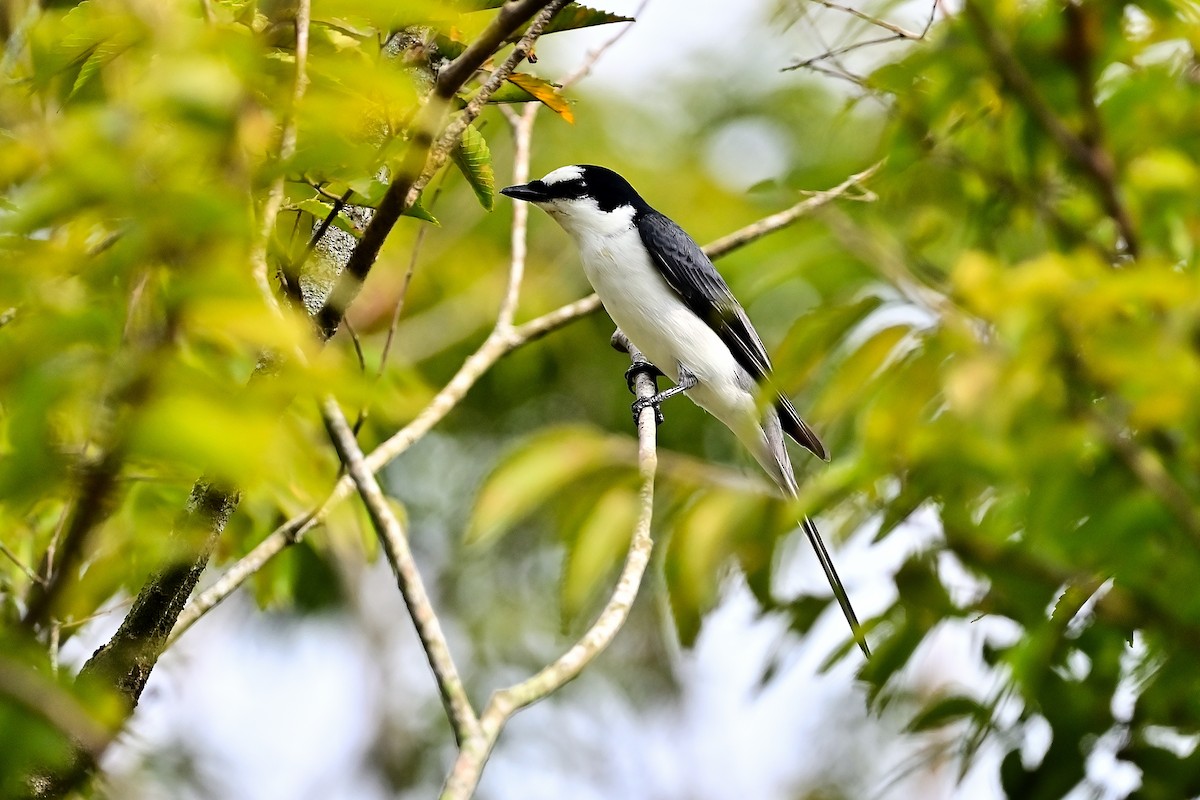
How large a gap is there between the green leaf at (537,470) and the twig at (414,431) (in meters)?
0.23

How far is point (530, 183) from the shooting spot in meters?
4.88

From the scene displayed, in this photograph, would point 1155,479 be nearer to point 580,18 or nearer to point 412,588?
point 412,588

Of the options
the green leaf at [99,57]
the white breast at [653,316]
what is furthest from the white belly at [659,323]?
the green leaf at [99,57]

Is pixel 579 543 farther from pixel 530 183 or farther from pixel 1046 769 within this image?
pixel 530 183

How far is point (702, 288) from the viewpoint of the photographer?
514cm

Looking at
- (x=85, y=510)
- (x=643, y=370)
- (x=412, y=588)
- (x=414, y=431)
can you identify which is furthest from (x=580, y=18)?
(x=643, y=370)

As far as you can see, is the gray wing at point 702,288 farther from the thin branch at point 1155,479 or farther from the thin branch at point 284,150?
the thin branch at point 1155,479

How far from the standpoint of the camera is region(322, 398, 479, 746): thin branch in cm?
161

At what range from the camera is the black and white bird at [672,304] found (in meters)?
4.94

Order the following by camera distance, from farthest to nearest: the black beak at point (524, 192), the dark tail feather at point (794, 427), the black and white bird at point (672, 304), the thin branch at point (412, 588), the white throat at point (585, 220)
Result: the white throat at point (585, 220), the black and white bird at point (672, 304), the dark tail feather at point (794, 427), the black beak at point (524, 192), the thin branch at point (412, 588)

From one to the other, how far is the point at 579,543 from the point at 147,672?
2.81ft

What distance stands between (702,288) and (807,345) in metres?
3.25

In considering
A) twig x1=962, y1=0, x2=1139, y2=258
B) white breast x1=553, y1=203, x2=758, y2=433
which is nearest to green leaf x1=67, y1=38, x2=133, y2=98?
twig x1=962, y1=0, x2=1139, y2=258

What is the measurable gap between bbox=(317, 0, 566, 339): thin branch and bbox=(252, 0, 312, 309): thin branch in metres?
0.23
